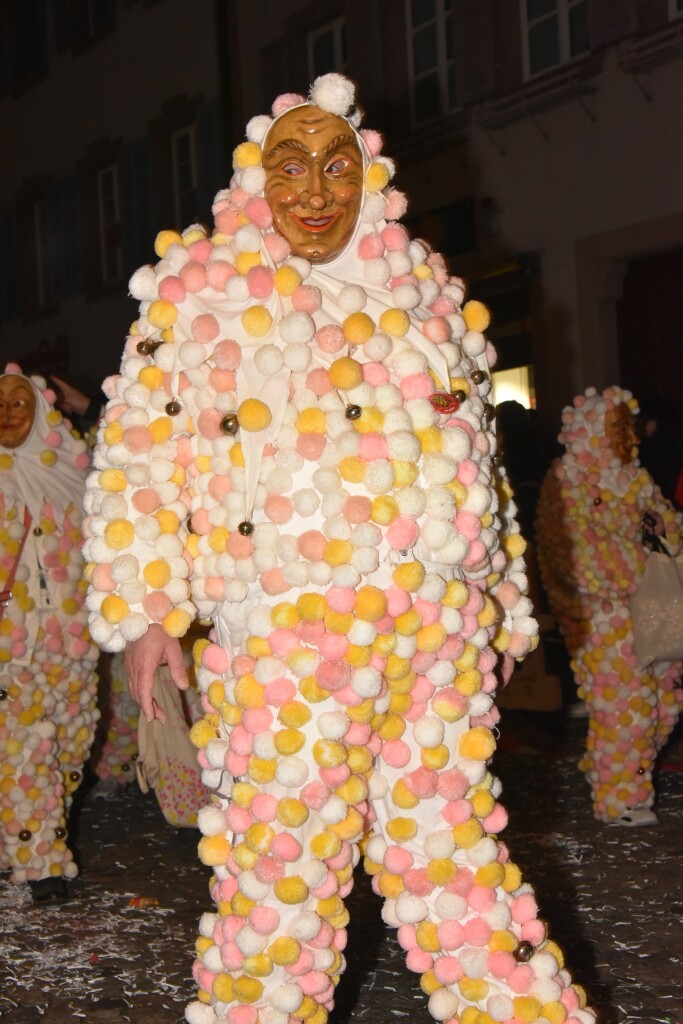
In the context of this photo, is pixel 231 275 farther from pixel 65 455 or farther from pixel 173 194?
pixel 173 194

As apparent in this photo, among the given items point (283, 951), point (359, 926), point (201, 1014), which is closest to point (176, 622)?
point (283, 951)

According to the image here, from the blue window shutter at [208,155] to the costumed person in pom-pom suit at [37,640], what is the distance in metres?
7.92

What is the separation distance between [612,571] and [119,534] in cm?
276

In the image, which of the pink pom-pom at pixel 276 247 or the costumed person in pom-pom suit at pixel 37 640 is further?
the costumed person in pom-pom suit at pixel 37 640

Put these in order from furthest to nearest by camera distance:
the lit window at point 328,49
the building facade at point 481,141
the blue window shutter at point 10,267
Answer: the blue window shutter at point 10,267 → the lit window at point 328,49 → the building facade at point 481,141

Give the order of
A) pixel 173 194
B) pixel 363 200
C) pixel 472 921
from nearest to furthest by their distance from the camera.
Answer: pixel 472 921
pixel 363 200
pixel 173 194

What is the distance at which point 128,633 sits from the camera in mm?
2445

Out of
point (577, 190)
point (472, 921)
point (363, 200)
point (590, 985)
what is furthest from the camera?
point (577, 190)

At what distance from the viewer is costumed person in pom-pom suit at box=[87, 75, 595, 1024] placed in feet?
7.83

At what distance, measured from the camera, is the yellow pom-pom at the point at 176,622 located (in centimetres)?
248

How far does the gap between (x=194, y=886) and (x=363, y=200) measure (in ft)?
8.47

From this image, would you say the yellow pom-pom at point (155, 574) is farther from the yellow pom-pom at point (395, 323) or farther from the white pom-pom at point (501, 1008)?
the white pom-pom at point (501, 1008)

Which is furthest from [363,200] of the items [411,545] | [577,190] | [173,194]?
[173,194]

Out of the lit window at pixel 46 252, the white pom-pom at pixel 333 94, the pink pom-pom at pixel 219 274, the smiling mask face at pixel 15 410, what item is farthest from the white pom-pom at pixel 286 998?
the lit window at pixel 46 252
